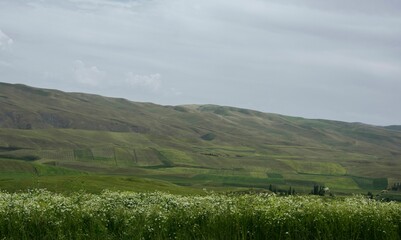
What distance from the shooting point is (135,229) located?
12172mm

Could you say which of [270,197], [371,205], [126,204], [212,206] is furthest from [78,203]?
[371,205]

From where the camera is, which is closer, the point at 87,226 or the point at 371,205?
the point at 87,226

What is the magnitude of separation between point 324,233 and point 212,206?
3005 millimetres

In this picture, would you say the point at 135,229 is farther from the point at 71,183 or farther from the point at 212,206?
the point at 71,183

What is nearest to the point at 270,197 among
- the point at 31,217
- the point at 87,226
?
the point at 87,226

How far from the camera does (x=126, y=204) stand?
1518cm

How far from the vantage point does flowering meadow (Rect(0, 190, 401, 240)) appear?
1230cm

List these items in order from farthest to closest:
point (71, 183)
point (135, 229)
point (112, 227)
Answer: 1. point (71, 183)
2. point (112, 227)
3. point (135, 229)

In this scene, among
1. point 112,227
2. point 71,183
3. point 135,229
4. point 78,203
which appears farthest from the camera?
point 71,183

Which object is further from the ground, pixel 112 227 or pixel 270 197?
pixel 270 197

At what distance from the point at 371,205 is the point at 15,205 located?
9.90 m

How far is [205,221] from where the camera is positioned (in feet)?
42.2

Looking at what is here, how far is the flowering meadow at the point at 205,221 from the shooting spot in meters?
12.3

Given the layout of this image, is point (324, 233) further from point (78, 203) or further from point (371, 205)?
point (78, 203)
